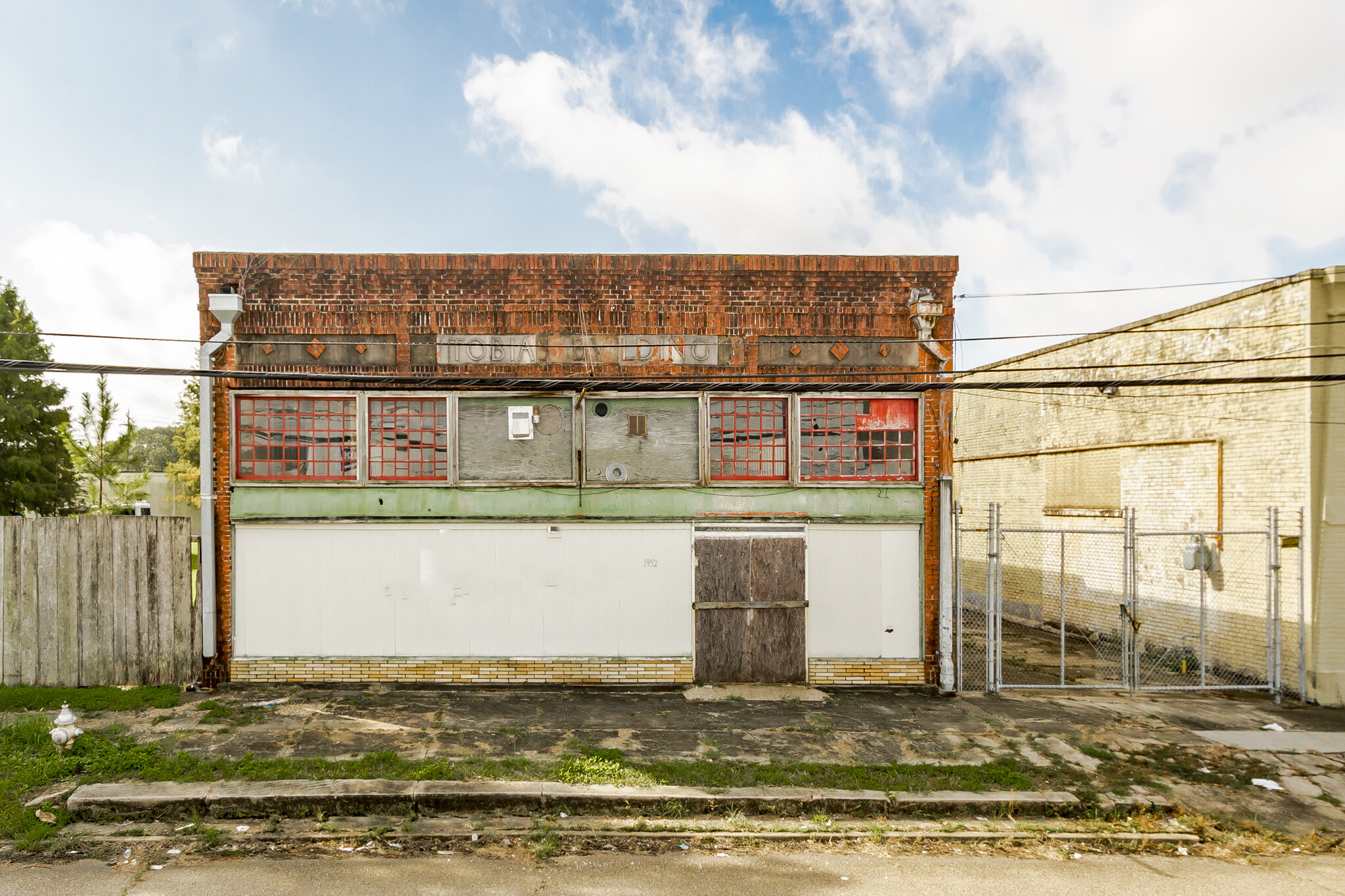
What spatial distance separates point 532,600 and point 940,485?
20.5ft

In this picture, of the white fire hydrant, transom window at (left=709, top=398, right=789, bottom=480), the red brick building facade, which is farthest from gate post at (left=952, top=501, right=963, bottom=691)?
the white fire hydrant

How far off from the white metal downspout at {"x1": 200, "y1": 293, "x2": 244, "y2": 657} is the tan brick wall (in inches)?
28.6

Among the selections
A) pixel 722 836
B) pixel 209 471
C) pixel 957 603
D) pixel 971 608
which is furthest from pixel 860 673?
pixel 209 471

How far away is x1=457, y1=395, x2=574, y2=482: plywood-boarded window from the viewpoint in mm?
9008

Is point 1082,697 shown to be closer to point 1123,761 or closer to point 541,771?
point 1123,761

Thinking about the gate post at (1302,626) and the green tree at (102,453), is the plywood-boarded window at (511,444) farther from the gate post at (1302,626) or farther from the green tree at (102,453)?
the green tree at (102,453)

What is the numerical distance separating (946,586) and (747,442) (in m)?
3.59

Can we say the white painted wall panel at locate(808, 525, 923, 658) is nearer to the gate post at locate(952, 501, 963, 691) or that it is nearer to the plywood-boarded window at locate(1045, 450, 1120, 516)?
the gate post at locate(952, 501, 963, 691)

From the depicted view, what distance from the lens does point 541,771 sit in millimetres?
5969

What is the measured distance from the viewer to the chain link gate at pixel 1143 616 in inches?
343

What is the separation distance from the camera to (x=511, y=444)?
902 centimetres

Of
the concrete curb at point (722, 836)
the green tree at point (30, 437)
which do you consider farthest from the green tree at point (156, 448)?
the concrete curb at point (722, 836)

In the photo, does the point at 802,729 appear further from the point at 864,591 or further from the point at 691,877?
the point at 691,877

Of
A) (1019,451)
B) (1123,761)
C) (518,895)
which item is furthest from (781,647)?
(1019,451)
